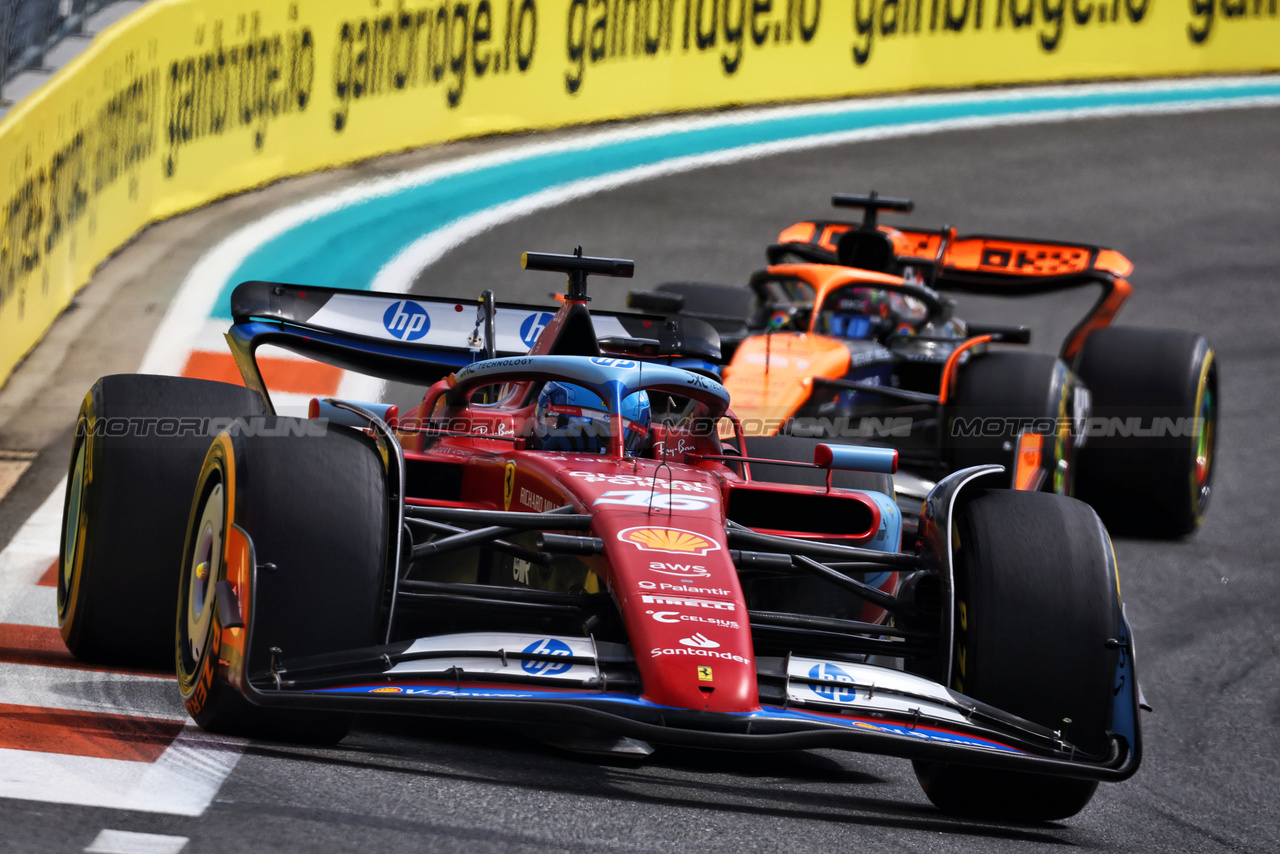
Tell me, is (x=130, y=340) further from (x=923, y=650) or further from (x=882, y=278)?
(x=923, y=650)

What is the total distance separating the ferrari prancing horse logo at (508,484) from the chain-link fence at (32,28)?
538 cm

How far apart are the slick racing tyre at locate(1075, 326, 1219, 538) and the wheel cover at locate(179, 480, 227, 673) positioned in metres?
6.15

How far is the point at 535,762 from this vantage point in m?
4.88

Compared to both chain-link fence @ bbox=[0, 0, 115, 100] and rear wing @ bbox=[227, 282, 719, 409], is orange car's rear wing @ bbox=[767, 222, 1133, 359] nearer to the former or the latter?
rear wing @ bbox=[227, 282, 719, 409]

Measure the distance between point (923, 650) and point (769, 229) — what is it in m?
11.5

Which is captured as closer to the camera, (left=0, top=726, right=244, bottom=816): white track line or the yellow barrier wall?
(left=0, top=726, right=244, bottom=816): white track line

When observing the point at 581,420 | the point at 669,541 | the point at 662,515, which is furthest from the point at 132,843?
the point at 581,420

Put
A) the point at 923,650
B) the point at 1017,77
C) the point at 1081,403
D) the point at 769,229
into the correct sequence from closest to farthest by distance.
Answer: the point at 923,650, the point at 1081,403, the point at 769,229, the point at 1017,77

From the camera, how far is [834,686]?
465cm

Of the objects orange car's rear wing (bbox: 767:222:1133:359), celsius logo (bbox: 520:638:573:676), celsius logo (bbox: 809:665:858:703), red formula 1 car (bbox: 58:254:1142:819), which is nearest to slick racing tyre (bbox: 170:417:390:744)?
red formula 1 car (bbox: 58:254:1142:819)

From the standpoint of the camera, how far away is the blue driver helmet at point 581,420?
6.06 metres

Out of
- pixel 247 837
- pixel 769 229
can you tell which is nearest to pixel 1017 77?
pixel 769 229

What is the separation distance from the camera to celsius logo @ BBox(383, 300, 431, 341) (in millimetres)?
7762

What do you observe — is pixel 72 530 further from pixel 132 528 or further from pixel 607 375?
pixel 607 375
